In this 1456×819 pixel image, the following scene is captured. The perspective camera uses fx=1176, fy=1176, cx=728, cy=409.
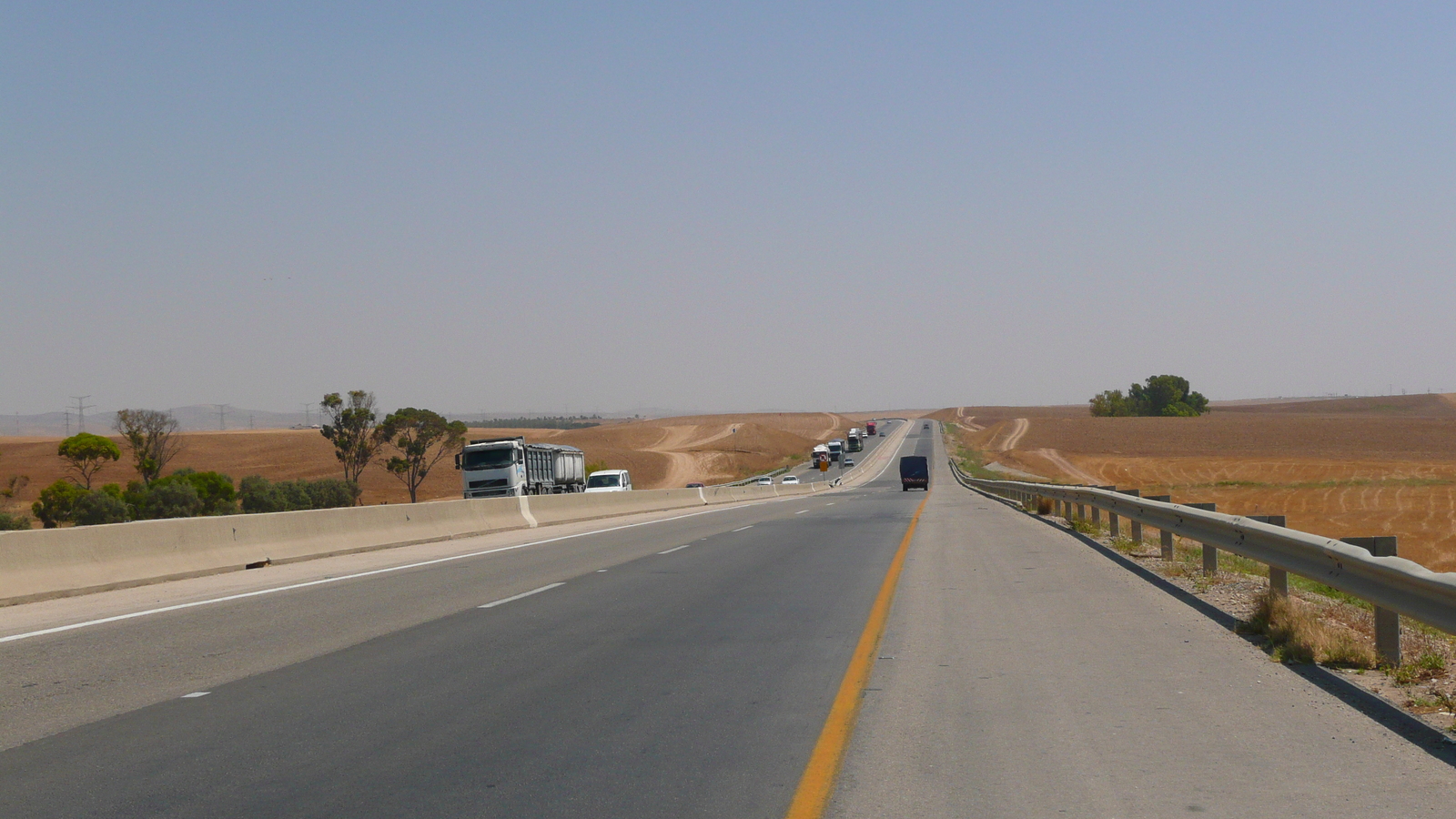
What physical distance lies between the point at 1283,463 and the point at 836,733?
9150 centimetres

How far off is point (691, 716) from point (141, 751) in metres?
3.20

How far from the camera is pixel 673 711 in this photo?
24.7 feet


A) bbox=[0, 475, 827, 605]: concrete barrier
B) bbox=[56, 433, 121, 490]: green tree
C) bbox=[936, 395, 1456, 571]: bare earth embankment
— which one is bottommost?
bbox=[936, 395, 1456, 571]: bare earth embankment

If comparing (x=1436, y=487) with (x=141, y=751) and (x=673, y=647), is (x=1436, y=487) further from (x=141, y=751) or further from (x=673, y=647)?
(x=141, y=751)

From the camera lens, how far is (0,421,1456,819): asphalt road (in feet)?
18.7

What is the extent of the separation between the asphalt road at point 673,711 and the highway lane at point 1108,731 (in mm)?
24

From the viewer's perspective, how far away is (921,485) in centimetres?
7356

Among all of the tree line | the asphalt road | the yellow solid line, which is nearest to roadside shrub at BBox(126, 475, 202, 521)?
the tree line

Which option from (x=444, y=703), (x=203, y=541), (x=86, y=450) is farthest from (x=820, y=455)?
(x=444, y=703)

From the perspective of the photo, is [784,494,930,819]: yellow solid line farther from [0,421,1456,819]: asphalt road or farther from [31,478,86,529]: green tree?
[31,478,86,529]: green tree

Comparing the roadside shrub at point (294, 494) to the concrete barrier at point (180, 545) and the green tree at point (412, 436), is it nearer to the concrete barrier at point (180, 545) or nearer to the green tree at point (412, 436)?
the green tree at point (412, 436)

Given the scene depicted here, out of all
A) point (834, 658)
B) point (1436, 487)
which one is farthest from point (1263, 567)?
point (1436, 487)

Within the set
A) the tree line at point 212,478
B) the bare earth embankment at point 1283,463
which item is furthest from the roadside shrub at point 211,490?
the bare earth embankment at point 1283,463

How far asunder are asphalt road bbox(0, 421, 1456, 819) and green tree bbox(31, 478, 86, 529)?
69.5 meters
